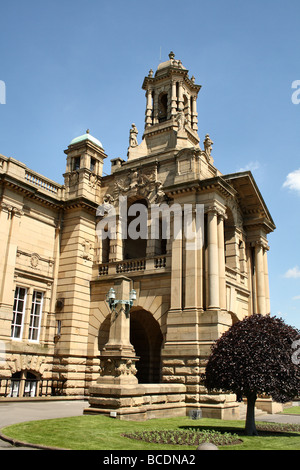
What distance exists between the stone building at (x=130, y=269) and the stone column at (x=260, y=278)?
0.23 feet

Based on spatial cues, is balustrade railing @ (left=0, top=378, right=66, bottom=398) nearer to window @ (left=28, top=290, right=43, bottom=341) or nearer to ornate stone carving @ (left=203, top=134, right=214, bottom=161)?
window @ (left=28, top=290, right=43, bottom=341)

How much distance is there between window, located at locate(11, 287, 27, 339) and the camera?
78.0 ft

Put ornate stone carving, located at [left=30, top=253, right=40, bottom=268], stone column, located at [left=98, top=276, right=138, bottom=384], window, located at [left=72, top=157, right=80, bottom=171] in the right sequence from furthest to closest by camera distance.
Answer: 1. window, located at [left=72, top=157, right=80, bottom=171]
2. ornate stone carving, located at [left=30, top=253, right=40, bottom=268]
3. stone column, located at [left=98, top=276, right=138, bottom=384]

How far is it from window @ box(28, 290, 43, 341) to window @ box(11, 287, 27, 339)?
761 millimetres

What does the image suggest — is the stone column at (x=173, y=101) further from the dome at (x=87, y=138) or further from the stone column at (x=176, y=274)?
the stone column at (x=176, y=274)

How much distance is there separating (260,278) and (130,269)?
937 centimetres

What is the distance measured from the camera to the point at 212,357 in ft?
50.9

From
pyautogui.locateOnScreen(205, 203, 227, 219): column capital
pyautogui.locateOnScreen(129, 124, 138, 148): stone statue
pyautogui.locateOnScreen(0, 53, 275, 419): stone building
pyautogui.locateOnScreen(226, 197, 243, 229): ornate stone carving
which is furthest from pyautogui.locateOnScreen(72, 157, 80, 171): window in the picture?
pyautogui.locateOnScreen(205, 203, 227, 219): column capital

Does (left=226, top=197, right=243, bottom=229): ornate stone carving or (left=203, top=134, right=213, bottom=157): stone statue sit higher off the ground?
(left=203, top=134, right=213, bottom=157): stone statue

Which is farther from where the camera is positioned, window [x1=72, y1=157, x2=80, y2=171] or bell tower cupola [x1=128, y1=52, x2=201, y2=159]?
bell tower cupola [x1=128, y1=52, x2=201, y2=159]

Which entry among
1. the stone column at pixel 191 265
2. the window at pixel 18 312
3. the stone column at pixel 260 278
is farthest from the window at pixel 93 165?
the stone column at pixel 260 278

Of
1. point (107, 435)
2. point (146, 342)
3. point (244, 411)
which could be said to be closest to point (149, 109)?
point (146, 342)

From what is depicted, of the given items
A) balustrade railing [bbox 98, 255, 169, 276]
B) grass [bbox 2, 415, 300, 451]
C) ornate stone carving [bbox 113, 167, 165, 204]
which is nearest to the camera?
grass [bbox 2, 415, 300, 451]
